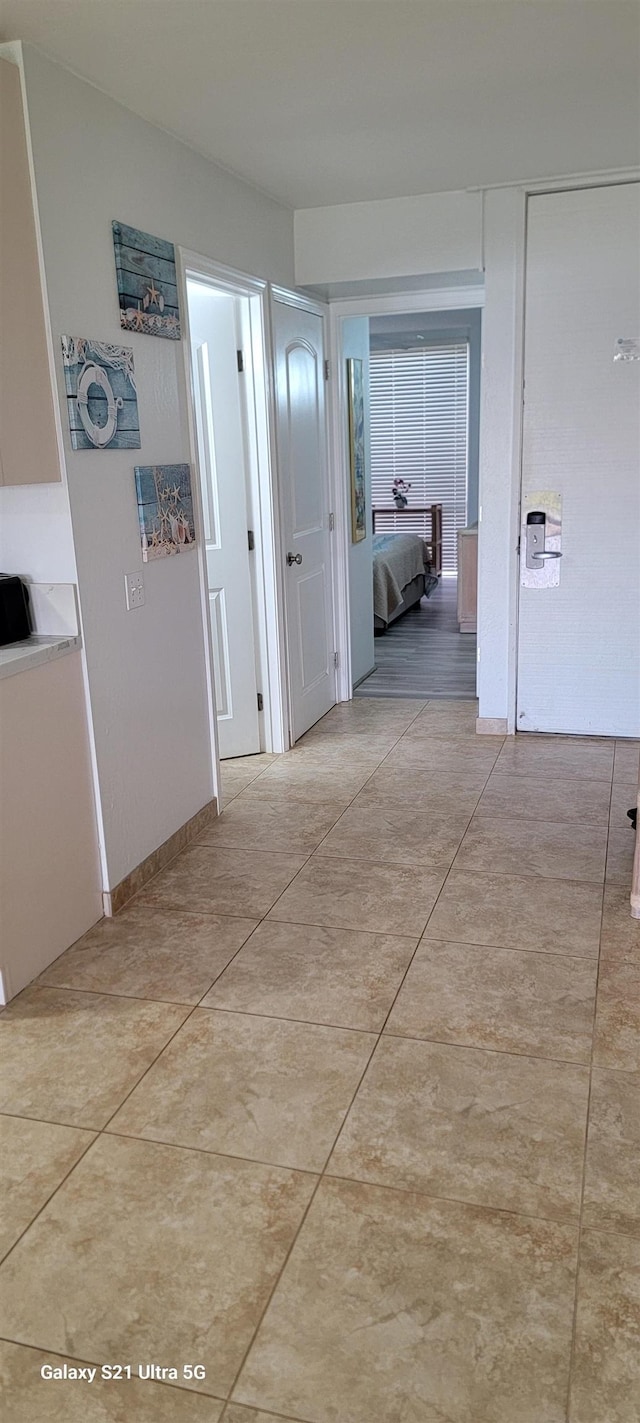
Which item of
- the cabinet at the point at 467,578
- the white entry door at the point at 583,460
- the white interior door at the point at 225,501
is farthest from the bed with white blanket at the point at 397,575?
the white interior door at the point at 225,501

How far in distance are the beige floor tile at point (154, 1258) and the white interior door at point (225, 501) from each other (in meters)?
2.33

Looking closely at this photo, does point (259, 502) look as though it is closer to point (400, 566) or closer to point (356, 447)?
point (356, 447)

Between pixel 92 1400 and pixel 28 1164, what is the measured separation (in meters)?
0.58

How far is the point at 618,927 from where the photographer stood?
9.57 feet

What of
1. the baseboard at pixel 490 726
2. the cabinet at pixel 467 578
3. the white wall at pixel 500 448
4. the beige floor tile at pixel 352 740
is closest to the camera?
the white wall at pixel 500 448

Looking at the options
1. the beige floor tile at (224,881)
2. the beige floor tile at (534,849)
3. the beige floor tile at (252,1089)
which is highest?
the beige floor tile at (252,1089)

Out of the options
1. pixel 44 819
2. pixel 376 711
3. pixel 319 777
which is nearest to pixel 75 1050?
pixel 44 819

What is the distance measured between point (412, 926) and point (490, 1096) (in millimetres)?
823

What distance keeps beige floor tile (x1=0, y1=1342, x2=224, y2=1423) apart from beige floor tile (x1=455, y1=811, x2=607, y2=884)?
6.64 feet

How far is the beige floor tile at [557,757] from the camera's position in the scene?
4.30 meters

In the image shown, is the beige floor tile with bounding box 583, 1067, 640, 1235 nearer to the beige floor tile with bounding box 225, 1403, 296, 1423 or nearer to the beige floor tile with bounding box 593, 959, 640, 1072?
the beige floor tile with bounding box 593, 959, 640, 1072

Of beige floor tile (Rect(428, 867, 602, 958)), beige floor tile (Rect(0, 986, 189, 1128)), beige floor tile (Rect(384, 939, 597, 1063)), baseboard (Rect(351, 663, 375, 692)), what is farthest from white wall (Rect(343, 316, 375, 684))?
beige floor tile (Rect(0, 986, 189, 1128))

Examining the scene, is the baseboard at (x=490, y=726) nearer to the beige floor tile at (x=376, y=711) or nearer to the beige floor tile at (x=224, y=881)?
the beige floor tile at (x=376, y=711)

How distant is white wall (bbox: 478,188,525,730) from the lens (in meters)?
4.29
